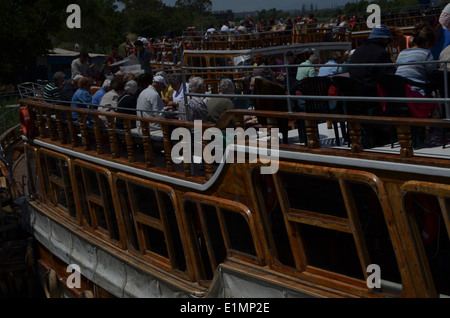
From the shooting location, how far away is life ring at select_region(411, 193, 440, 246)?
5.10 m

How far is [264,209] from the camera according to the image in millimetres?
6098

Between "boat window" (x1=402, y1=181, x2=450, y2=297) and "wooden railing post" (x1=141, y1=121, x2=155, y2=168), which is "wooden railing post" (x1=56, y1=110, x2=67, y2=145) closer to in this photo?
"wooden railing post" (x1=141, y1=121, x2=155, y2=168)

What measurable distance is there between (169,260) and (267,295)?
2022mm

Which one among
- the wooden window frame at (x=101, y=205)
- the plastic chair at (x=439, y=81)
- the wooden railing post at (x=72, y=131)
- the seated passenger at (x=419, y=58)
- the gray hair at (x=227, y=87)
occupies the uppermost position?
the seated passenger at (x=419, y=58)

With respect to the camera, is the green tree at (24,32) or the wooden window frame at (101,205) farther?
the green tree at (24,32)

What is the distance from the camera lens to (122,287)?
8.35m

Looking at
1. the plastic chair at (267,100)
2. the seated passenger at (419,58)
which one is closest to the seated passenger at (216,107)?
the plastic chair at (267,100)

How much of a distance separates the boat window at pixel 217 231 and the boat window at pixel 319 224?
28 cm

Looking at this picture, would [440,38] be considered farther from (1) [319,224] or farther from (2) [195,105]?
(1) [319,224]

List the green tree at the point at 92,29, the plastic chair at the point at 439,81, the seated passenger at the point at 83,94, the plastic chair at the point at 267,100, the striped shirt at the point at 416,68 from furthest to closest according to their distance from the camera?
the green tree at the point at 92,29 < the seated passenger at the point at 83,94 < the plastic chair at the point at 267,100 < the striped shirt at the point at 416,68 < the plastic chair at the point at 439,81

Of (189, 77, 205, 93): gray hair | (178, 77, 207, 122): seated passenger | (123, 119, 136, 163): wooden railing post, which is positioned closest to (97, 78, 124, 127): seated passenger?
(123, 119, 136, 163): wooden railing post

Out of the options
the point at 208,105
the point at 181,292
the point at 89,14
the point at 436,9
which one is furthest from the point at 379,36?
the point at 89,14

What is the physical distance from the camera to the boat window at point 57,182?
9.98m

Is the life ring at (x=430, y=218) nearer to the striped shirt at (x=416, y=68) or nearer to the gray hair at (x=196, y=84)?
the striped shirt at (x=416, y=68)
